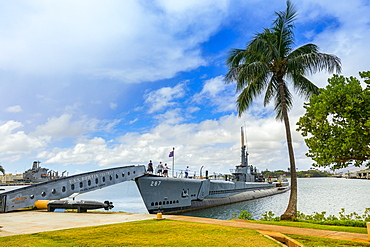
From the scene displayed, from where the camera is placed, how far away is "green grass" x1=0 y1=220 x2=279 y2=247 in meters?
7.47

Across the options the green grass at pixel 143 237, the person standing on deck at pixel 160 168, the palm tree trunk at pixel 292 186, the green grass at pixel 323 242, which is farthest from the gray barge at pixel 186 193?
the green grass at pixel 323 242

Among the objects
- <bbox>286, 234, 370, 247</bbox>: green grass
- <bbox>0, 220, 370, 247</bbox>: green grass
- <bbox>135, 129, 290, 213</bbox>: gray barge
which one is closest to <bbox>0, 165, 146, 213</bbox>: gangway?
<bbox>135, 129, 290, 213</bbox>: gray barge

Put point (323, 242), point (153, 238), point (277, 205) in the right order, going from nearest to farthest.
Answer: point (323, 242) → point (153, 238) → point (277, 205)

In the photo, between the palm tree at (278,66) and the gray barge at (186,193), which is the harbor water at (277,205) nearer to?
the gray barge at (186,193)

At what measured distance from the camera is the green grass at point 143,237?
24.5 ft

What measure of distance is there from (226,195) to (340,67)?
1034 inches

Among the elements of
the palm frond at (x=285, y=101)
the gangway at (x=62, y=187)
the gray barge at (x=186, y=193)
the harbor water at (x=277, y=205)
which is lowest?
the harbor water at (x=277, y=205)

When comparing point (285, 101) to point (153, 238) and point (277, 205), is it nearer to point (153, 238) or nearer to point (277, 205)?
point (153, 238)

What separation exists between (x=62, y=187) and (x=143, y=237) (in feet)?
38.9

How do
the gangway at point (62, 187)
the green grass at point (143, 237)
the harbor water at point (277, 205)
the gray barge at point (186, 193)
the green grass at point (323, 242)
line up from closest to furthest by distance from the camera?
the green grass at point (143, 237) → the green grass at point (323, 242) → the gangway at point (62, 187) → the gray barge at point (186, 193) → the harbor water at point (277, 205)

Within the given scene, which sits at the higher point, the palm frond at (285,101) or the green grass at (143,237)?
the palm frond at (285,101)

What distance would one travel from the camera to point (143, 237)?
27.5 feet

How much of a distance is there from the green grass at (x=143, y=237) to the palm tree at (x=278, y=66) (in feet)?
26.0

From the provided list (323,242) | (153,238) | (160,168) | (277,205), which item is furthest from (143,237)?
(277,205)
